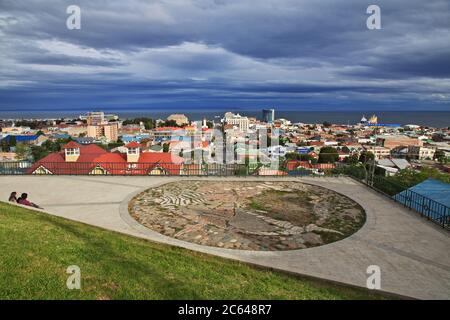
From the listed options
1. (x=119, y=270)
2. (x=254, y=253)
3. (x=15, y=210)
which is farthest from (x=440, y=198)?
(x=15, y=210)

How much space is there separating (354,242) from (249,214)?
2925mm

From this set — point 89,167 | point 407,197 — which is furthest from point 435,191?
point 89,167

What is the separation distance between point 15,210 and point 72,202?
76.2 inches

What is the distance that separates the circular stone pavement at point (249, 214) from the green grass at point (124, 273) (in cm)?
141

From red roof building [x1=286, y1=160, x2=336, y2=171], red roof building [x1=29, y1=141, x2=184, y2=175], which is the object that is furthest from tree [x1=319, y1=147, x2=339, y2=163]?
red roof building [x1=29, y1=141, x2=184, y2=175]

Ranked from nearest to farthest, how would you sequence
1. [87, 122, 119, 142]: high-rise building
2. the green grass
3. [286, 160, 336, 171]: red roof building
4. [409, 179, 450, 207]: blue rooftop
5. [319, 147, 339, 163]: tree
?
1. the green grass
2. [409, 179, 450, 207]: blue rooftop
3. [286, 160, 336, 171]: red roof building
4. [319, 147, 339, 163]: tree
5. [87, 122, 119, 142]: high-rise building

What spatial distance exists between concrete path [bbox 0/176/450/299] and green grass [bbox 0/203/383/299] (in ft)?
1.72

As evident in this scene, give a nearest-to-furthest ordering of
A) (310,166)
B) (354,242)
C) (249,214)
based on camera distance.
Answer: (354,242)
(249,214)
(310,166)

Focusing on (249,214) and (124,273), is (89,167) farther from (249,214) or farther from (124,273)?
(124,273)

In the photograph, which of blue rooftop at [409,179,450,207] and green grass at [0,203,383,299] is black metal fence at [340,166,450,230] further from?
green grass at [0,203,383,299]

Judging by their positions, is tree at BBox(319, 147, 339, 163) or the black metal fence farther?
tree at BBox(319, 147, 339, 163)

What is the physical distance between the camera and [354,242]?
7035 millimetres

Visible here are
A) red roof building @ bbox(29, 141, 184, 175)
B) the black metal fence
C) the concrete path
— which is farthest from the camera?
red roof building @ bbox(29, 141, 184, 175)

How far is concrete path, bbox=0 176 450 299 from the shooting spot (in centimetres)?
545
